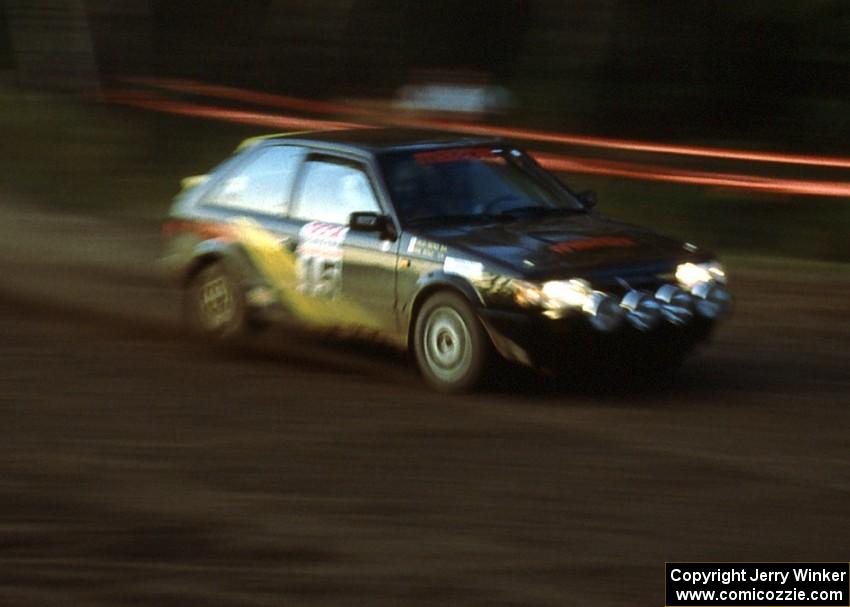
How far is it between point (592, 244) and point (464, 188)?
102 cm

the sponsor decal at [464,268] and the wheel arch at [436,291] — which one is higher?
the sponsor decal at [464,268]

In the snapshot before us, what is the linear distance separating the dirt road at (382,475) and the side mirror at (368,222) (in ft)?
2.97

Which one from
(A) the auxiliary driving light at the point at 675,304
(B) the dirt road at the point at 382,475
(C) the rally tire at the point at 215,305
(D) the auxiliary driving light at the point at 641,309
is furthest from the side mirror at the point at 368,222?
(A) the auxiliary driving light at the point at 675,304

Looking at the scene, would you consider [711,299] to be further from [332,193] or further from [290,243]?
[290,243]

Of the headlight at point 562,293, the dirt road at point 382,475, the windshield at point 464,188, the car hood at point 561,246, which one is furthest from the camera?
the windshield at point 464,188

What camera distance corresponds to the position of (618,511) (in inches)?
245

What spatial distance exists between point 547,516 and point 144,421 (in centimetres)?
268

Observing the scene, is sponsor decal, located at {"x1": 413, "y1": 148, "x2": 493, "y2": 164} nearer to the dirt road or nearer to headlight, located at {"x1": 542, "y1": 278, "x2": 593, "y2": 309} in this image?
the dirt road

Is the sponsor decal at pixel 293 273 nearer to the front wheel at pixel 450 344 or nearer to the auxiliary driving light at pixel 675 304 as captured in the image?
the front wheel at pixel 450 344

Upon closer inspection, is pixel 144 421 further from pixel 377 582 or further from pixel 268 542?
pixel 377 582

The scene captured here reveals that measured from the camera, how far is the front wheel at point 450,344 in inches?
330

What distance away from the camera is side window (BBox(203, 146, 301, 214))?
9688 millimetres

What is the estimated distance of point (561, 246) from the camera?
8.45 metres

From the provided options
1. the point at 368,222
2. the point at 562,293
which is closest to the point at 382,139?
the point at 368,222
